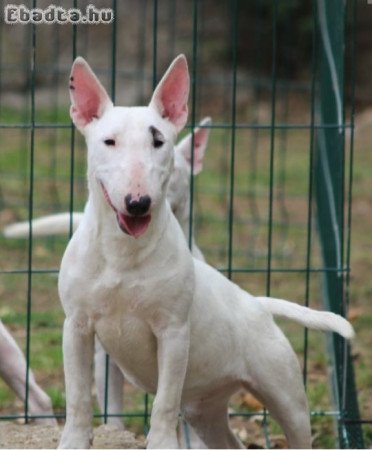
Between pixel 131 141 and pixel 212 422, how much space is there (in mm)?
1337

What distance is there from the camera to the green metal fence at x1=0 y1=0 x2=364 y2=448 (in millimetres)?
5504

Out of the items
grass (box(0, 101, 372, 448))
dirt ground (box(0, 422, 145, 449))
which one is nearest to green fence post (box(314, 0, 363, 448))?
grass (box(0, 101, 372, 448))

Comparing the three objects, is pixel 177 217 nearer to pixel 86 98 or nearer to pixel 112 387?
pixel 112 387

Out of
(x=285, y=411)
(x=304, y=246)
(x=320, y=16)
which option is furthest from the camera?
(x=304, y=246)

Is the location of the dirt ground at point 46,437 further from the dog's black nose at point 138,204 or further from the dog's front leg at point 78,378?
the dog's black nose at point 138,204

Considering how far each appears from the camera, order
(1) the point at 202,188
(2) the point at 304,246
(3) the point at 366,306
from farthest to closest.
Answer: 1. (1) the point at 202,188
2. (2) the point at 304,246
3. (3) the point at 366,306

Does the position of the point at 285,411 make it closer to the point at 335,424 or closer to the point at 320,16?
the point at 335,424

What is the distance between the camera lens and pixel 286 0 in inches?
560

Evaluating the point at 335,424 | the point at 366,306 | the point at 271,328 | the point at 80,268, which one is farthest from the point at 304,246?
the point at 80,268

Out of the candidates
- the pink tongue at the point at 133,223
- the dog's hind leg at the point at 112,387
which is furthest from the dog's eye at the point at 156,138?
A: the dog's hind leg at the point at 112,387

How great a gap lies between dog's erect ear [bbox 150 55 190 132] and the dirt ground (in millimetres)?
1241

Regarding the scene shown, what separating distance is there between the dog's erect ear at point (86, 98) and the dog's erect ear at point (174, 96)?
16 centimetres

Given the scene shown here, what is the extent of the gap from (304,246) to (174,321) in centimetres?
556

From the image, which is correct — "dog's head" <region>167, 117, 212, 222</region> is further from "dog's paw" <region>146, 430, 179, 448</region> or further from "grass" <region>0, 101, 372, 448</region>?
"dog's paw" <region>146, 430, 179, 448</region>
